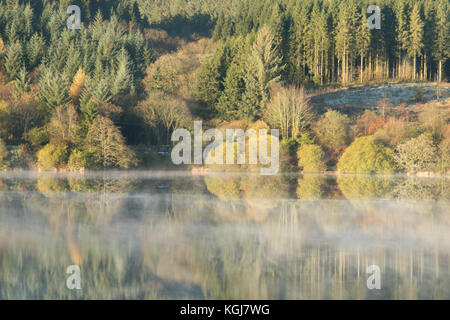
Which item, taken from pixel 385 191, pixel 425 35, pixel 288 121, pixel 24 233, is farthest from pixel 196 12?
pixel 24 233

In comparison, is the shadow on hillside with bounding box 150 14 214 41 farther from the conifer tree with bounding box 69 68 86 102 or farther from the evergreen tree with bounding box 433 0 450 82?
the conifer tree with bounding box 69 68 86 102

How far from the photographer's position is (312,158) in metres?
35.6

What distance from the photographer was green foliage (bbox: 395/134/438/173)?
33.1 metres

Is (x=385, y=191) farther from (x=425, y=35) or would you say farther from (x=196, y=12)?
(x=196, y=12)

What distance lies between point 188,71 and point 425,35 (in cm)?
3121

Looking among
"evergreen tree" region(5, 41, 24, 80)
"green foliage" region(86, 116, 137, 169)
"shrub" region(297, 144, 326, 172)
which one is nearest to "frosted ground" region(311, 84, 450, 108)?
"shrub" region(297, 144, 326, 172)

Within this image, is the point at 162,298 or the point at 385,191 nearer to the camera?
the point at 162,298

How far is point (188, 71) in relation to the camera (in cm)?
5484

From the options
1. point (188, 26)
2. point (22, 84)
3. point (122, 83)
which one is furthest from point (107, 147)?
point (188, 26)

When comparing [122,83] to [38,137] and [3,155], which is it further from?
[3,155]

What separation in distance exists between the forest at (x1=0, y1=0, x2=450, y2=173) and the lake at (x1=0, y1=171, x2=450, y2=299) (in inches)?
630

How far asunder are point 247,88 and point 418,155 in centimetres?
1784

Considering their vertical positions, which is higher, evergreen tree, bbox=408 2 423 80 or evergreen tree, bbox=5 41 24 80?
evergreen tree, bbox=408 2 423 80

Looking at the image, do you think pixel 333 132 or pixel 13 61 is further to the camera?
pixel 13 61
